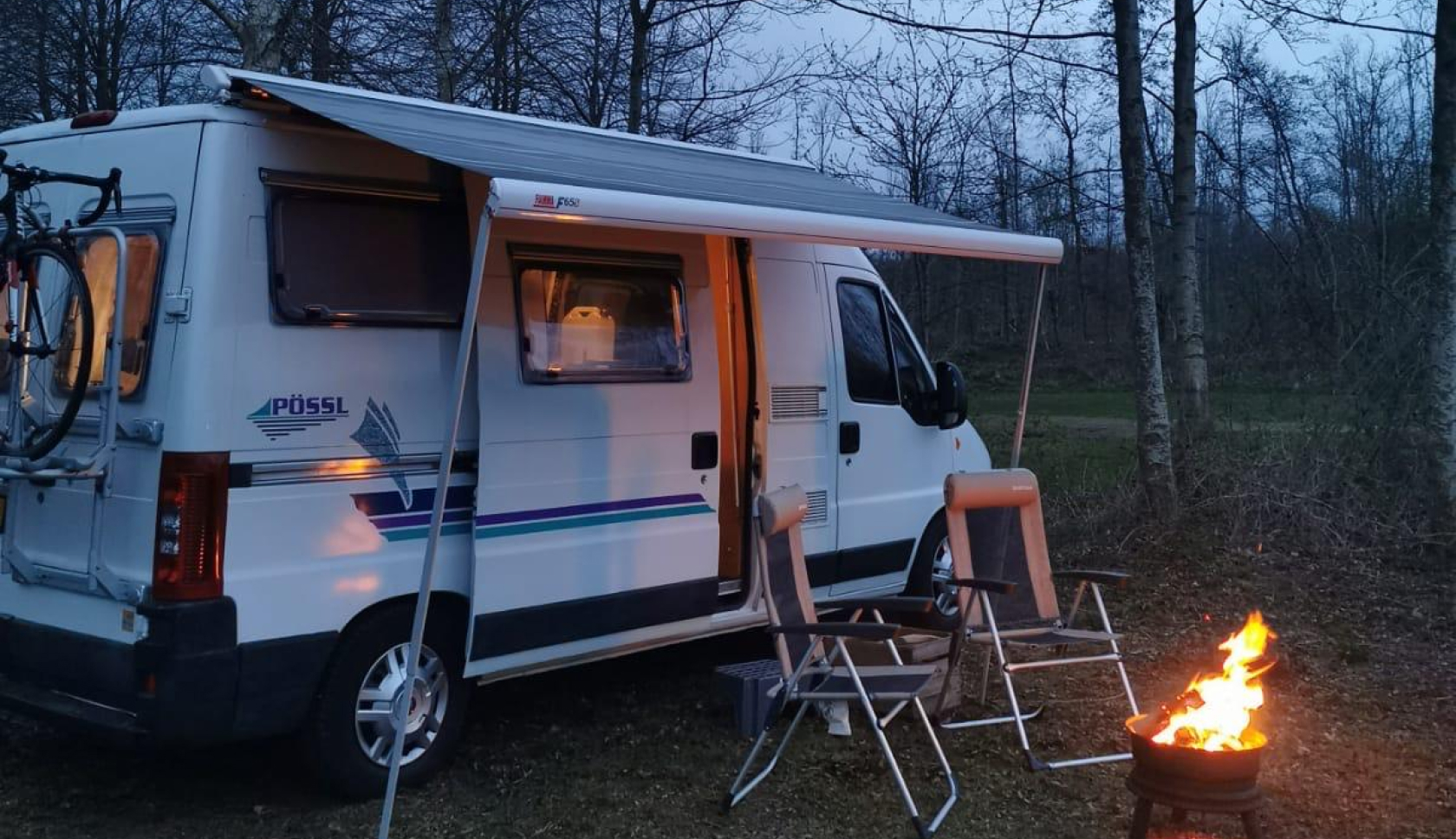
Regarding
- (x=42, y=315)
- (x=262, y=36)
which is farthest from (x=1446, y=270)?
(x=262, y=36)

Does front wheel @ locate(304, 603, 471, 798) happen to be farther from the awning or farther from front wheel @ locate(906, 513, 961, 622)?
front wheel @ locate(906, 513, 961, 622)

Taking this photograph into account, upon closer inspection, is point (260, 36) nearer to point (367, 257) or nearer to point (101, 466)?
point (367, 257)

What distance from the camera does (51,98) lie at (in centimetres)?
1519

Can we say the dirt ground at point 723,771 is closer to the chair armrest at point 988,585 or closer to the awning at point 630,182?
the chair armrest at point 988,585

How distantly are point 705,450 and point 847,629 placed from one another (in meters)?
1.32

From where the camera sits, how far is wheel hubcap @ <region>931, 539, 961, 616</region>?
732 cm

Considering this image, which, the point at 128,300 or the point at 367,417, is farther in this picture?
the point at 367,417

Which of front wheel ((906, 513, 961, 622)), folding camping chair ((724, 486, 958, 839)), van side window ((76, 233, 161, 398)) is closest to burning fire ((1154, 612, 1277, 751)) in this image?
folding camping chair ((724, 486, 958, 839))

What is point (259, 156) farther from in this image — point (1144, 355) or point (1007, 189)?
point (1007, 189)

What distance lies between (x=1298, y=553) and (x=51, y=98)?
13699 mm

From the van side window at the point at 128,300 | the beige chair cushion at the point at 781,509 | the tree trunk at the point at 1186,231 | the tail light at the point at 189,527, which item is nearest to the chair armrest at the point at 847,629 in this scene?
the beige chair cushion at the point at 781,509

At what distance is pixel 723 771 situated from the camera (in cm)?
518

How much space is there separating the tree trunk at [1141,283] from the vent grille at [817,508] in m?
3.15

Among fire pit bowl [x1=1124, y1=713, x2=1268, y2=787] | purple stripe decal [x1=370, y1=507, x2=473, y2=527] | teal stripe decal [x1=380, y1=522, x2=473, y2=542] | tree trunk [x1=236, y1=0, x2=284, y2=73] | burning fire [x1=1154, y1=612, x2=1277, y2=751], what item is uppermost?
tree trunk [x1=236, y1=0, x2=284, y2=73]
